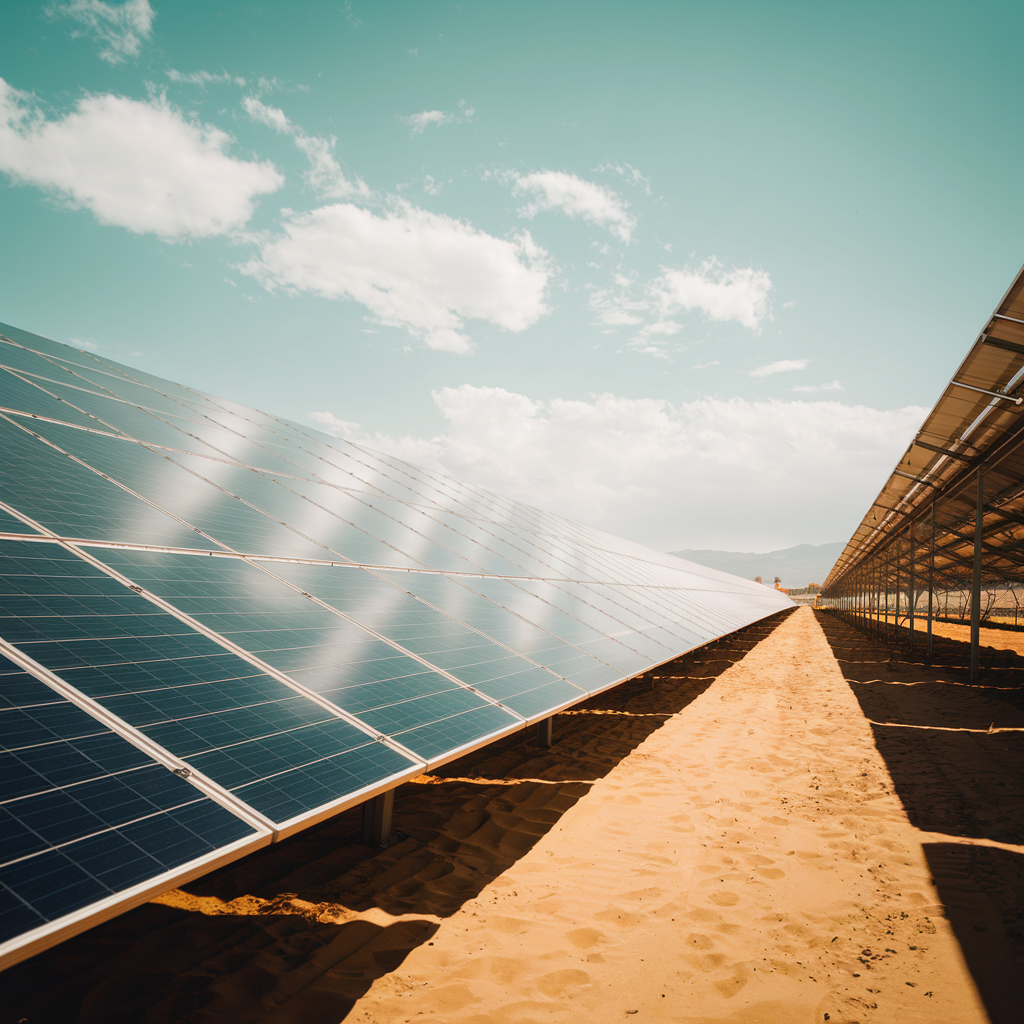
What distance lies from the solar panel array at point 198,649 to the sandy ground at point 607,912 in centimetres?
145

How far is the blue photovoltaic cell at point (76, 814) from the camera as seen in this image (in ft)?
8.39

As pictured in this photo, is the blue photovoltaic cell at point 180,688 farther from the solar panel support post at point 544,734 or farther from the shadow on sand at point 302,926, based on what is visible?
the solar panel support post at point 544,734

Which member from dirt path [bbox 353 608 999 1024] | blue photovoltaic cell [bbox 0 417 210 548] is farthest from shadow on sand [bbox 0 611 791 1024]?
blue photovoltaic cell [bbox 0 417 210 548]

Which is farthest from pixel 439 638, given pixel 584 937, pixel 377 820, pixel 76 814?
pixel 76 814

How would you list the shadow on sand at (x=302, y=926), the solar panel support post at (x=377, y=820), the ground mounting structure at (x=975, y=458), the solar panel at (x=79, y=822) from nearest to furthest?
the solar panel at (x=79, y=822)
the shadow on sand at (x=302, y=926)
the solar panel support post at (x=377, y=820)
the ground mounting structure at (x=975, y=458)

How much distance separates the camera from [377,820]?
5.99 metres

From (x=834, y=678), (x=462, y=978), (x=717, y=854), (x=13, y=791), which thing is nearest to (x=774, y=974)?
(x=717, y=854)

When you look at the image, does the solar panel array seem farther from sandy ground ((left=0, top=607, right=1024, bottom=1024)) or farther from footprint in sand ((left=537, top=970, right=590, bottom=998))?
footprint in sand ((left=537, top=970, right=590, bottom=998))

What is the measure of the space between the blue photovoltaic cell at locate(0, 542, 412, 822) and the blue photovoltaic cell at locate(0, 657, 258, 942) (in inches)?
9.2

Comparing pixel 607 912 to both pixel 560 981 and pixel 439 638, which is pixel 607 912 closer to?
pixel 560 981

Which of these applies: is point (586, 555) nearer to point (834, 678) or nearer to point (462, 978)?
point (834, 678)

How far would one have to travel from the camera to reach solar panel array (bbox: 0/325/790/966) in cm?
303

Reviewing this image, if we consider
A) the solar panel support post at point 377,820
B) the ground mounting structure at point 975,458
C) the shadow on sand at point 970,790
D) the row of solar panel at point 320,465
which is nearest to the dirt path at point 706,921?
the shadow on sand at point 970,790

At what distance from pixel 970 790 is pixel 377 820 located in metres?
8.36
